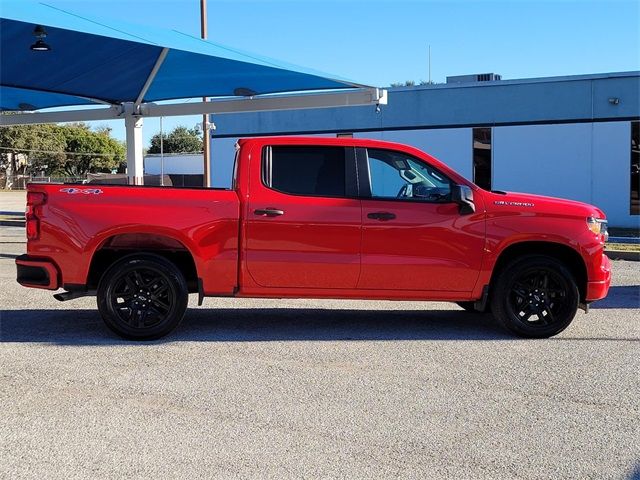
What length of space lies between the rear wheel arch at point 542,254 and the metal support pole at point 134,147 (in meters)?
9.37

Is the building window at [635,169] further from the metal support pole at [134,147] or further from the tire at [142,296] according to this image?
the tire at [142,296]

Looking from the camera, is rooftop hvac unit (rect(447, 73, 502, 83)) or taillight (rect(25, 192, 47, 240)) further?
rooftop hvac unit (rect(447, 73, 502, 83))

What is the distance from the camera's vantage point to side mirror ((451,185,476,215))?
683 cm

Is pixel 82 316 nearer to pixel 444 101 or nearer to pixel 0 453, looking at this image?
pixel 0 453

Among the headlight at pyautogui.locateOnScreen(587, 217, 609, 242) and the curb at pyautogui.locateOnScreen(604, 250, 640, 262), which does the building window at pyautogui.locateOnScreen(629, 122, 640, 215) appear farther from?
the headlight at pyautogui.locateOnScreen(587, 217, 609, 242)

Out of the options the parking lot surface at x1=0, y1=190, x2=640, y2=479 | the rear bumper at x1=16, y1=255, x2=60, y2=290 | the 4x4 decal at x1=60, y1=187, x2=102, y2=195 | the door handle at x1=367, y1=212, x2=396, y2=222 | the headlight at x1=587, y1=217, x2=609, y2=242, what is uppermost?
the 4x4 decal at x1=60, y1=187, x2=102, y2=195

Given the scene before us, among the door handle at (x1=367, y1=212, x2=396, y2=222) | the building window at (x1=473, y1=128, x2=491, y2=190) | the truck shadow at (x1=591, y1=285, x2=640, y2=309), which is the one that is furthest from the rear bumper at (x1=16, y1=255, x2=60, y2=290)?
the building window at (x1=473, y1=128, x2=491, y2=190)

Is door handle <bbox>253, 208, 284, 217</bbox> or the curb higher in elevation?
door handle <bbox>253, 208, 284, 217</bbox>

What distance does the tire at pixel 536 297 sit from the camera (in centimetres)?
699

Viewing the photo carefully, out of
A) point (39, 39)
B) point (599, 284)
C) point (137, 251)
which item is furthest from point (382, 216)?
point (39, 39)

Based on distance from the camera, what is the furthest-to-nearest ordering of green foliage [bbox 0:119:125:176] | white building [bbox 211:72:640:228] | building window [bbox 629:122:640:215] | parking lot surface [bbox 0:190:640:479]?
1. green foliage [bbox 0:119:125:176]
2. white building [bbox 211:72:640:228]
3. building window [bbox 629:122:640:215]
4. parking lot surface [bbox 0:190:640:479]

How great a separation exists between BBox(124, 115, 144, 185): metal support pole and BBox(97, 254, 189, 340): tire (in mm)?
8036

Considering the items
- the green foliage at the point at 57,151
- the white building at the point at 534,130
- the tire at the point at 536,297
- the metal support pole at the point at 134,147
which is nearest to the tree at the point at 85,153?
the green foliage at the point at 57,151

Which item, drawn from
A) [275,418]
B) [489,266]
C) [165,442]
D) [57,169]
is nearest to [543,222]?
[489,266]
